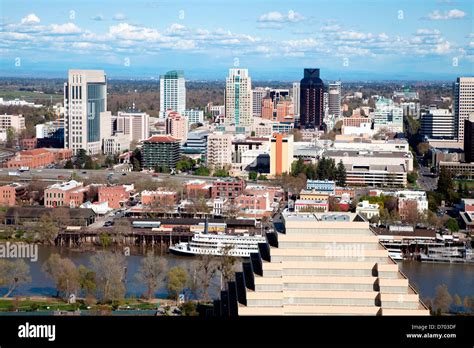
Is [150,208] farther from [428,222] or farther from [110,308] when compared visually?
[110,308]

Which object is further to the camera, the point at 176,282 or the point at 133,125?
the point at 133,125

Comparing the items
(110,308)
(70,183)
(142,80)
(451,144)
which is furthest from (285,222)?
(142,80)

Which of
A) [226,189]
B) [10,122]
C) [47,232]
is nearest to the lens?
[47,232]

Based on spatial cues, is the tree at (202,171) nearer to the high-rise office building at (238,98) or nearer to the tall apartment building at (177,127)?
the tall apartment building at (177,127)

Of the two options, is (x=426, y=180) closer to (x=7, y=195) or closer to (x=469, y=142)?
(x=469, y=142)

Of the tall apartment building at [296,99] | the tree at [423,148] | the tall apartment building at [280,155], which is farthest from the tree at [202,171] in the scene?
the tall apartment building at [296,99]

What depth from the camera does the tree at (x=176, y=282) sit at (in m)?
6.94

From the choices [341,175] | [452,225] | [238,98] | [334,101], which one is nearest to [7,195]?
[341,175]

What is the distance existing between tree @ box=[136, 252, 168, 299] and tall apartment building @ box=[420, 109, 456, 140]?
13910 millimetres

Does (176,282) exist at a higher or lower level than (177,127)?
lower

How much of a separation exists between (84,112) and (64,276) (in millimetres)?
10977

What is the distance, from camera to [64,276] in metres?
6.96

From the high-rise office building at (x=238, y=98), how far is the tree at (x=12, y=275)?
49.7ft

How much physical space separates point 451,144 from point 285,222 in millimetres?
14833
